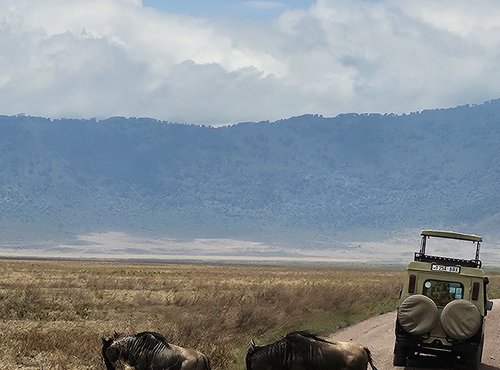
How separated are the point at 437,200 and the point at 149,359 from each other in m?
178

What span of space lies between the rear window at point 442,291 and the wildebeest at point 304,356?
3.67m

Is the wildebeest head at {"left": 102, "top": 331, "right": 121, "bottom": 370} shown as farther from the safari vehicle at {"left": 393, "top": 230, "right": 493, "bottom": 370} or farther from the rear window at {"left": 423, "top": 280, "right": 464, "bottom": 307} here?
the rear window at {"left": 423, "top": 280, "right": 464, "bottom": 307}

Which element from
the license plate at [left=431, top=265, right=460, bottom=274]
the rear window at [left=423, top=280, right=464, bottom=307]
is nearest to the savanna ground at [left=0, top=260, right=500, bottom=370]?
the rear window at [left=423, top=280, right=464, bottom=307]

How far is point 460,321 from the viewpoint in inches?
652

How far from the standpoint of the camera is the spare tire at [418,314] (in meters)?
16.6

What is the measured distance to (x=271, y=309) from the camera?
2709 centimetres

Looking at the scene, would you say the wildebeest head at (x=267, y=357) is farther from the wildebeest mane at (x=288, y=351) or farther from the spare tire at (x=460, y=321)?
the spare tire at (x=460, y=321)

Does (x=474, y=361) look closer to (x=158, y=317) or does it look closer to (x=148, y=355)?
(x=148, y=355)

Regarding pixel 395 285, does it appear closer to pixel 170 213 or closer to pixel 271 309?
pixel 271 309

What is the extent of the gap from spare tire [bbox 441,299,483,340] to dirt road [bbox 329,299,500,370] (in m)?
1.41

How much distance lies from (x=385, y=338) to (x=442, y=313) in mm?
5457

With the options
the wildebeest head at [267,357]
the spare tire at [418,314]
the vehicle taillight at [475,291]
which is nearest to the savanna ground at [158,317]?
the spare tire at [418,314]

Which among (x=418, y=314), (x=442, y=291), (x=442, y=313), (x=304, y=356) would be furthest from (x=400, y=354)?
(x=304, y=356)

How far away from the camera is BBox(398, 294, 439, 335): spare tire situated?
16.6 m
